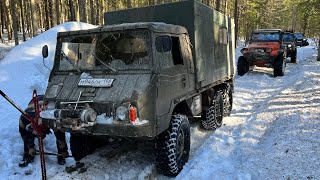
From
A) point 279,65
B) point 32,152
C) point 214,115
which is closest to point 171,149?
point 32,152

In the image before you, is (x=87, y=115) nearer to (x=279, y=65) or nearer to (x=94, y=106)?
(x=94, y=106)

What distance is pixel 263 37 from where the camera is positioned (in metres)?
17.4

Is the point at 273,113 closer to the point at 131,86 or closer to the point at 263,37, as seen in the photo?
the point at 131,86

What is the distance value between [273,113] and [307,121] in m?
1.65

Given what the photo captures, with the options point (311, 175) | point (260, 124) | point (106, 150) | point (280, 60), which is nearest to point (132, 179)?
point (106, 150)

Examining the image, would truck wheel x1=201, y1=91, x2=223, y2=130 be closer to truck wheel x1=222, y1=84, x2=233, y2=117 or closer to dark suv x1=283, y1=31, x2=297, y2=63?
truck wheel x1=222, y1=84, x2=233, y2=117

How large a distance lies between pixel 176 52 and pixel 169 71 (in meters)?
0.58

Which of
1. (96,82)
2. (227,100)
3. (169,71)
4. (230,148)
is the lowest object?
(230,148)

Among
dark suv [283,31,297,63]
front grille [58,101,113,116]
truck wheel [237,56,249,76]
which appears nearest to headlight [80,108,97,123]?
front grille [58,101,113,116]

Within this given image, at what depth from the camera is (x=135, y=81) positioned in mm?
4816

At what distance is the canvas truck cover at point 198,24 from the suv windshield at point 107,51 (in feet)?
4.99

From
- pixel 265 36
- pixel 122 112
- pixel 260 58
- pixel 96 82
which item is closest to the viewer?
pixel 122 112

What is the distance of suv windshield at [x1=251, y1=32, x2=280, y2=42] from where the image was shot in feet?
56.3

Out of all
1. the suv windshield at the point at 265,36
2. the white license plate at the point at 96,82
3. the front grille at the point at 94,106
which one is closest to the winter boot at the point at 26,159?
the front grille at the point at 94,106
